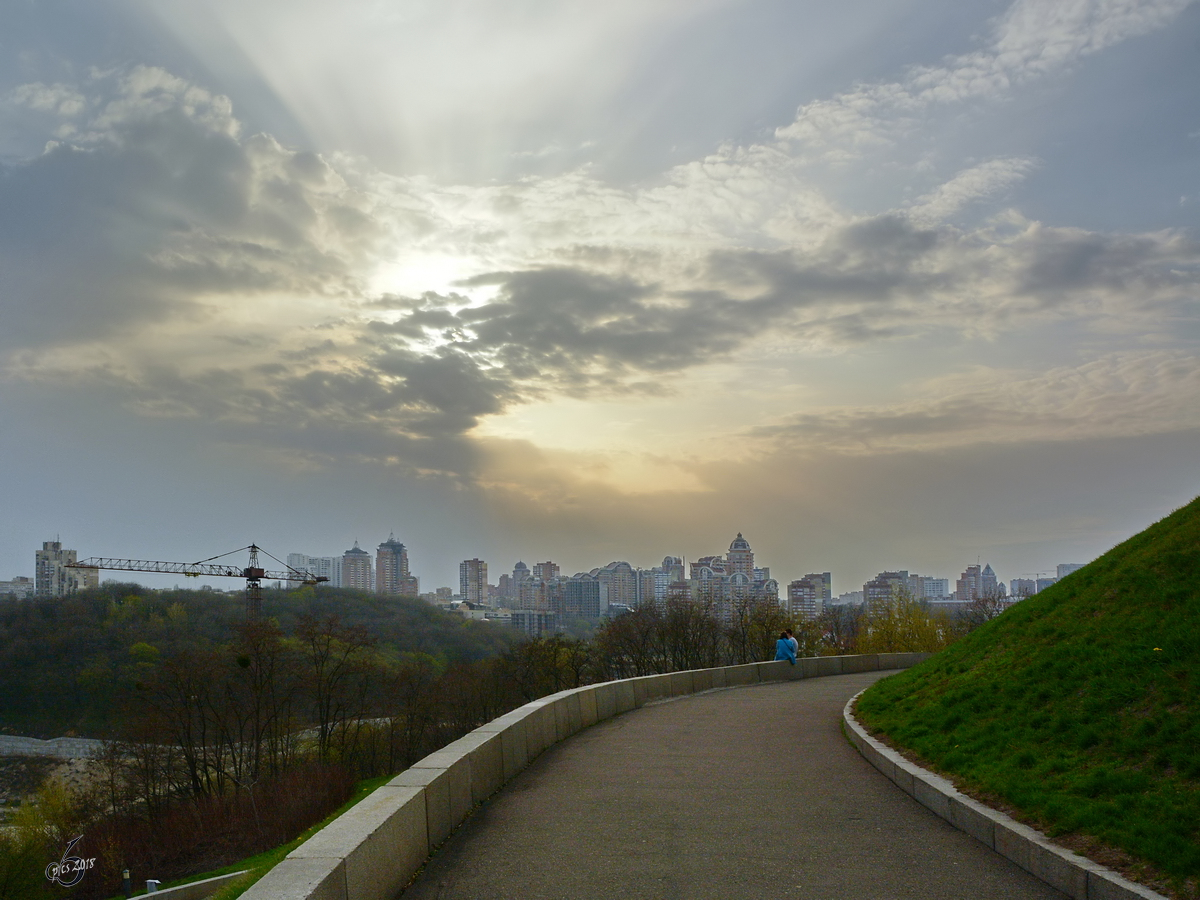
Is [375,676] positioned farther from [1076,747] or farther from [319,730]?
[1076,747]

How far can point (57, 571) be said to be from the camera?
18462 cm

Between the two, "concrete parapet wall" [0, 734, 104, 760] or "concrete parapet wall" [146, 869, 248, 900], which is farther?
"concrete parapet wall" [0, 734, 104, 760]

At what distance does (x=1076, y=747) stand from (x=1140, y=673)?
3.94 feet

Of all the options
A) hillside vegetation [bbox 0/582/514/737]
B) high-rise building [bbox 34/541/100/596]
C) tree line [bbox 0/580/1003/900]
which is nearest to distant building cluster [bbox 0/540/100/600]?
high-rise building [bbox 34/541/100/596]

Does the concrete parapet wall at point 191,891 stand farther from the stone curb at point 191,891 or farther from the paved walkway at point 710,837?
the paved walkway at point 710,837

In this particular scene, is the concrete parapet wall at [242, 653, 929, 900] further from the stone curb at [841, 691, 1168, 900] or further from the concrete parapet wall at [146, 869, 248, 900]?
the concrete parapet wall at [146, 869, 248, 900]

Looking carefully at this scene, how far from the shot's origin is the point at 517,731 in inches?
444

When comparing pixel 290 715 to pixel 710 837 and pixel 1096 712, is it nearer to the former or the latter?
pixel 710 837

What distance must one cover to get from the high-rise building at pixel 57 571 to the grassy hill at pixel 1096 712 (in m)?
178

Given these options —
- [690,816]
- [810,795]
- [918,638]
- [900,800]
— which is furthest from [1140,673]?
[918,638]

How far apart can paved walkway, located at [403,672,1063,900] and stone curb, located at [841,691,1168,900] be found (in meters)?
0.11

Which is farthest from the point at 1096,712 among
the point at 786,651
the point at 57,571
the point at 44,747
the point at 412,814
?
the point at 57,571

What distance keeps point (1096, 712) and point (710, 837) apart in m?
3.95

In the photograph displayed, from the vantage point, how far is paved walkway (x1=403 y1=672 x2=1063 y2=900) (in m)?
6.41
